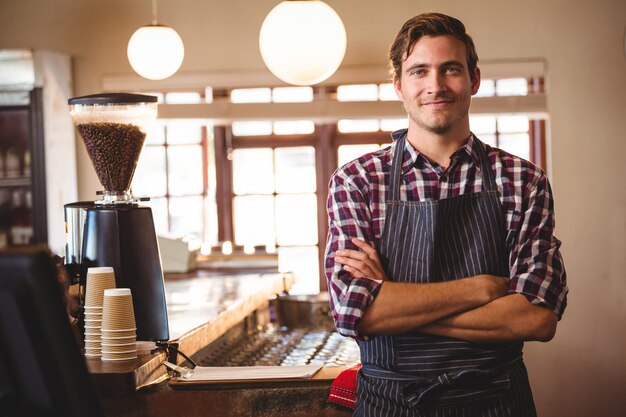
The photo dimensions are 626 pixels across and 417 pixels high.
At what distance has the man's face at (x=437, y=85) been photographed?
197 centimetres

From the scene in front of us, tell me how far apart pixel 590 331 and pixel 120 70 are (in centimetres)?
364

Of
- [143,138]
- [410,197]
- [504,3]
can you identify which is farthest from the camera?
[504,3]

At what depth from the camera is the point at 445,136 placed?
6.56 ft

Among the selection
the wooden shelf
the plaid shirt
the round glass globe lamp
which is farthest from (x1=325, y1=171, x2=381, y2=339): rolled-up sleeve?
the wooden shelf

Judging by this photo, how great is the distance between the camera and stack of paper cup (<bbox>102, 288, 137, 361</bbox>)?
7.08 feet

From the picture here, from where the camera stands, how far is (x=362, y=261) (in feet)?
6.23

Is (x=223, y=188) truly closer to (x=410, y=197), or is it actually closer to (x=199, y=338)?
(x=199, y=338)

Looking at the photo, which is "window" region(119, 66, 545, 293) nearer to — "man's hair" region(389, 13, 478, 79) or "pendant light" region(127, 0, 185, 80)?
"pendant light" region(127, 0, 185, 80)

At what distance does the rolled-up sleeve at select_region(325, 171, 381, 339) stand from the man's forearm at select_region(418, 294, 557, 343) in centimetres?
15

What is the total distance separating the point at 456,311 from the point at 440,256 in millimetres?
153

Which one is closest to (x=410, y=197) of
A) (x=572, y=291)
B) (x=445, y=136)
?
(x=445, y=136)

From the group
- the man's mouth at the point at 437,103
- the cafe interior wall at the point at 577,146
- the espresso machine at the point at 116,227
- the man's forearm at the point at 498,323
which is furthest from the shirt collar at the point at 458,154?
the cafe interior wall at the point at 577,146

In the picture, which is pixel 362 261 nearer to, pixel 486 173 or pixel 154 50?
pixel 486 173

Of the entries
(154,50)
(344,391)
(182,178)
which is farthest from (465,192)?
(182,178)
